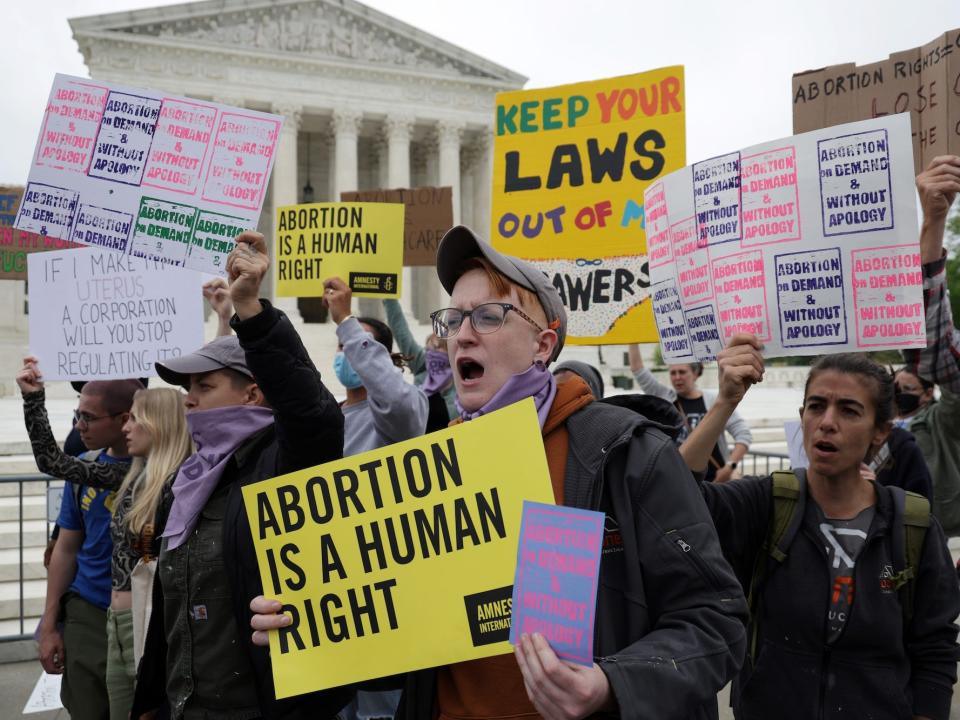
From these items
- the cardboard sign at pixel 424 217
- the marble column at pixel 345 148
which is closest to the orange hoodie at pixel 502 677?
the cardboard sign at pixel 424 217

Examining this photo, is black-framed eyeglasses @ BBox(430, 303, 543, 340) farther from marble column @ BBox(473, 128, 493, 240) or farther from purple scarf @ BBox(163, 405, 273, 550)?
marble column @ BBox(473, 128, 493, 240)

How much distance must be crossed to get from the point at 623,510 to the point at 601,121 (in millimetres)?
3418

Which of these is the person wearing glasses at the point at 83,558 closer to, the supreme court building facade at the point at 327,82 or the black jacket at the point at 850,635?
the black jacket at the point at 850,635

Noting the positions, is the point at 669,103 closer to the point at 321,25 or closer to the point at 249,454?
Answer: the point at 249,454

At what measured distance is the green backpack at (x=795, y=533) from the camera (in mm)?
2461

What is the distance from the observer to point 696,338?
2.82 metres

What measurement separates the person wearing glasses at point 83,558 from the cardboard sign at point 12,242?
6.27 feet

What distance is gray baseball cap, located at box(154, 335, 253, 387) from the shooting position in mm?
2664

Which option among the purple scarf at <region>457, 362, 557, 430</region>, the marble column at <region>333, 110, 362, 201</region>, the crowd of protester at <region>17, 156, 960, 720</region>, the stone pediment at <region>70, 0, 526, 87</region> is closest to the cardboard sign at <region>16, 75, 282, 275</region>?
the crowd of protester at <region>17, 156, 960, 720</region>

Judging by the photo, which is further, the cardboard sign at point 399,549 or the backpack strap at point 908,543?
the backpack strap at point 908,543

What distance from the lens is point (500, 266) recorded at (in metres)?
1.87

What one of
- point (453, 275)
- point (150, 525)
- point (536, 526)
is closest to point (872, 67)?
point (453, 275)

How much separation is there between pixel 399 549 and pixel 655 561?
55 cm

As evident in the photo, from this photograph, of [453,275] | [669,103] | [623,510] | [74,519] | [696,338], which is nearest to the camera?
[623,510]
